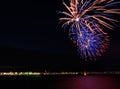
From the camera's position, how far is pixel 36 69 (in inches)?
5084

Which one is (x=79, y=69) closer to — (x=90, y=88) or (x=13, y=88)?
(x=90, y=88)

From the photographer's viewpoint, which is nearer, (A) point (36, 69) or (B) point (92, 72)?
(A) point (36, 69)

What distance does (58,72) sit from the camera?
137 m

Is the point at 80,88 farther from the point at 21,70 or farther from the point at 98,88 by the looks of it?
the point at 21,70

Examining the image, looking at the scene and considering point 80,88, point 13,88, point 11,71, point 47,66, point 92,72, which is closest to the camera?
point 13,88

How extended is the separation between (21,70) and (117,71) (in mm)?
40191

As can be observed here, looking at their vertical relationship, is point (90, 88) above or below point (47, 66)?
below

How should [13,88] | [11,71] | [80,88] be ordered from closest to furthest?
[13,88] < [80,88] < [11,71]

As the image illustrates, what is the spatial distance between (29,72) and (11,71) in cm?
755

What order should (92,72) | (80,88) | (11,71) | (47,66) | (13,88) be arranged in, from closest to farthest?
(13,88)
(80,88)
(11,71)
(47,66)
(92,72)

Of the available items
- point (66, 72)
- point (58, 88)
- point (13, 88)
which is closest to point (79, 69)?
point (66, 72)

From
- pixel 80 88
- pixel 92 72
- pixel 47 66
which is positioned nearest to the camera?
pixel 80 88

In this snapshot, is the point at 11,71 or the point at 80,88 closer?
the point at 80,88

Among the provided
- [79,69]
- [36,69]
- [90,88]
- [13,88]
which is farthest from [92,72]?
[13,88]
